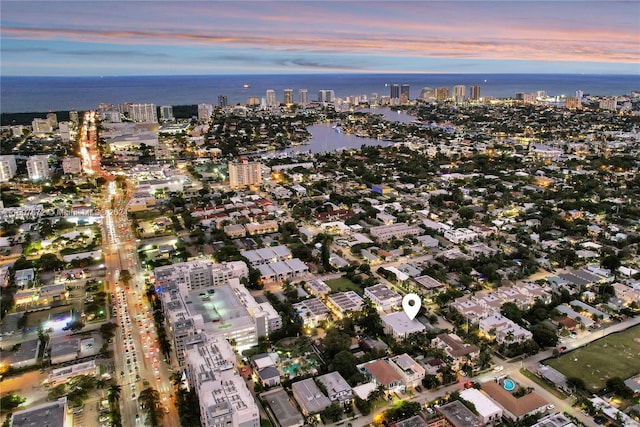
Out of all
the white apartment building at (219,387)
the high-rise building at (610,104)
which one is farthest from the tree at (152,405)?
the high-rise building at (610,104)

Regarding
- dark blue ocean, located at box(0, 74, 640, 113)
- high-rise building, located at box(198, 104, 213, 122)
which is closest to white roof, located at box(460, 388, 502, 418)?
high-rise building, located at box(198, 104, 213, 122)

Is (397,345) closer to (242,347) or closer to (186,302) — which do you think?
(242,347)

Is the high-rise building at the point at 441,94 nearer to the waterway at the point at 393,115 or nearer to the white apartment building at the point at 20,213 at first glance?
the waterway at the point at 393,115

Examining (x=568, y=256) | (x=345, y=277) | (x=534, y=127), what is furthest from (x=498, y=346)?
(x=534, y=127)

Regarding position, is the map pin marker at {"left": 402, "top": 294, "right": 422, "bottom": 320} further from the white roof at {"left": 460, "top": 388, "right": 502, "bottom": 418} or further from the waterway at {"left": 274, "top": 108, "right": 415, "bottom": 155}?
the waterway at {"left": 274, "top": 108, "right": 415, "bottom": 155}

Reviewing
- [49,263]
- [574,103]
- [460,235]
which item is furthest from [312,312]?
[574,103]
